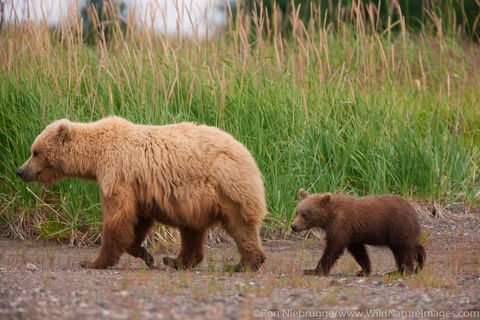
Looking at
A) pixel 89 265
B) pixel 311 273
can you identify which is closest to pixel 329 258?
pixel 311 273

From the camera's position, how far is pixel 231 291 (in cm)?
474

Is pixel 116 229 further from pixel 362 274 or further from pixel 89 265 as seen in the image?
pixel 362 274

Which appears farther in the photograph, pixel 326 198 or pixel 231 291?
pixel 326 198

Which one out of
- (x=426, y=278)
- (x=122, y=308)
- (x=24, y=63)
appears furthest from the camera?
(x=24, y=63)

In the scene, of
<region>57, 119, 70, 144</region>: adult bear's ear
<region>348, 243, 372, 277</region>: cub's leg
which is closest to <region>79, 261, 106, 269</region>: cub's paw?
<region>57, 119, 70, 144</region>: adult bear's ear

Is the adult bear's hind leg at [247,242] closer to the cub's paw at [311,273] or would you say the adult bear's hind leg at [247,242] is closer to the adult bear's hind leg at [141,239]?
the cub's paw at [311,273]

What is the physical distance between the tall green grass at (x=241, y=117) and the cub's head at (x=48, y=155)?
40.9 inches

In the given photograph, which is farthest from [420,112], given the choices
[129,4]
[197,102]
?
[129,4]

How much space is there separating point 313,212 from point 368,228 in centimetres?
56

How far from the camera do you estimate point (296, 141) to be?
811cm

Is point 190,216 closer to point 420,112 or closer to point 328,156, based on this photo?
point 328,156

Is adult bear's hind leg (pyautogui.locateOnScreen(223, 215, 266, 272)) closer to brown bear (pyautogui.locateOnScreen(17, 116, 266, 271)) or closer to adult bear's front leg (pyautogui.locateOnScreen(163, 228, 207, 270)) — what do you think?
brown bear (pyautogui.locateOnScreen(17, 116, 266, 271))

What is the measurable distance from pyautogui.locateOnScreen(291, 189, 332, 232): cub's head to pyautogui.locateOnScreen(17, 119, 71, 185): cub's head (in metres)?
2.39

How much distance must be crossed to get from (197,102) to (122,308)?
15.0ft
